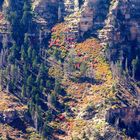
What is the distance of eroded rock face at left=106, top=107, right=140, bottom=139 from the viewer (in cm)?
18712

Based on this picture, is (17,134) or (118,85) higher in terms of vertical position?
(118,85)

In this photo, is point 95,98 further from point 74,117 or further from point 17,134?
point 17,134

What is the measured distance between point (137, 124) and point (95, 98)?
15.9 m

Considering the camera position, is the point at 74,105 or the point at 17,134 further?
the point at 74,105

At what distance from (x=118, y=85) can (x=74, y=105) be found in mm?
15689

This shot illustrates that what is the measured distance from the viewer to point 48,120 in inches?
7530

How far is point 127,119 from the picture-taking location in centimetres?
18925

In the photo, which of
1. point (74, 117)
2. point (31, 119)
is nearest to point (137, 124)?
point (74, 117)

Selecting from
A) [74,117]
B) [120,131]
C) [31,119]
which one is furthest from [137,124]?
[31,119]

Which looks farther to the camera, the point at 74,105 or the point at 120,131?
the point at 74,105

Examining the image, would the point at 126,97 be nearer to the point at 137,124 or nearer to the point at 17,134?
the point at 137,124

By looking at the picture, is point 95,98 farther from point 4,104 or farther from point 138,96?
point 4,104

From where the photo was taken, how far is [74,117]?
194 metres

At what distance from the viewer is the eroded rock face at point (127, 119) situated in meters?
187
